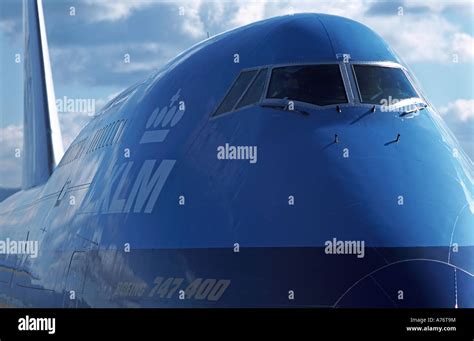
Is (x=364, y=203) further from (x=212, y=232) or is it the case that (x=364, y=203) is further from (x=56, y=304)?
(x=56, y=304)

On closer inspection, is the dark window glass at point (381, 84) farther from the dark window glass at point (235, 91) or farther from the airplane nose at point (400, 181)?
the dark window glass at point (235, 91)

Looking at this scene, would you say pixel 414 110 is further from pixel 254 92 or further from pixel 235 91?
pixel 235 91

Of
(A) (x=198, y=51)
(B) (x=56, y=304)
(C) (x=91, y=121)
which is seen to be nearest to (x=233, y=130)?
(A) (x=198, y=51)

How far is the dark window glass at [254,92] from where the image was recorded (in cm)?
964

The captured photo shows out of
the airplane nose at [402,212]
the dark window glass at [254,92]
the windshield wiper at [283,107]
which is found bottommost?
the airplane nose at [402,212]

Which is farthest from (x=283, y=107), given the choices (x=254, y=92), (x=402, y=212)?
(x=402, y=212)

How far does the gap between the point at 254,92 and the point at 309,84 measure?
0.59 metres

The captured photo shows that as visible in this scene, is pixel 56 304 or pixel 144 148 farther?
pixel 56 304

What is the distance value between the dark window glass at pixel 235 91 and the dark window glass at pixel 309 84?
0.98 ft

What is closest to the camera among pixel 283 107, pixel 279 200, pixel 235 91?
pixel 279 200

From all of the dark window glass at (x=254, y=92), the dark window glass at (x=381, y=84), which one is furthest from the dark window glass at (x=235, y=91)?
the dark window glass at (x=381, y=84)

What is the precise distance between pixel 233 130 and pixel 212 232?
129cm

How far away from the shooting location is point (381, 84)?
392 inches

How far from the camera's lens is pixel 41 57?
2683cm
